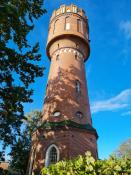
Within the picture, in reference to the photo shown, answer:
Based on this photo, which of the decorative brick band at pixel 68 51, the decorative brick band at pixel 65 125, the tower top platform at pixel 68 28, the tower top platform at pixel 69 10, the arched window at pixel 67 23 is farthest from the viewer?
the tower top platform at pixel 69 10

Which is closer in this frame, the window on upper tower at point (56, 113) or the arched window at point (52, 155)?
the arched window at point (52, 155)

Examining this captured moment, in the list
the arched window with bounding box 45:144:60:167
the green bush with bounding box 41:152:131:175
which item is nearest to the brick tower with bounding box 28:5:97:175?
the arched window with bounding box 45:144:60:167

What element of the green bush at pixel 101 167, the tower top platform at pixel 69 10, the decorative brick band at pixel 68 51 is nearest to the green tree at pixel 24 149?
the decorative brick band at pixel 68 51

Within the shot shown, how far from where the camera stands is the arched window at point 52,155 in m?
16.6

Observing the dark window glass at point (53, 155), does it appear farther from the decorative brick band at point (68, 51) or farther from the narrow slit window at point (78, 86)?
the decorative brick band at point (68, 51)

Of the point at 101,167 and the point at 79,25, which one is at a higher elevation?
the point at 79,25

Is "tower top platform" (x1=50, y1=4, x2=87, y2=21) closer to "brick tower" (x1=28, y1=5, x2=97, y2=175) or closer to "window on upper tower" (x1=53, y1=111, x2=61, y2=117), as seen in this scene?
"brick tower" (x1=28, y1=5, x2=97, y2=175)

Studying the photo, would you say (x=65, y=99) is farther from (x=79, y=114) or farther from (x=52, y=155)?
(x=52, y=155)

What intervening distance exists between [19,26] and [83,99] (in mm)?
10112

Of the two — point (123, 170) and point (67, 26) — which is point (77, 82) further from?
point (123, 170)

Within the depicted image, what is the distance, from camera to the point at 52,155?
16.8m

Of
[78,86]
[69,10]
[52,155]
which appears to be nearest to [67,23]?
[69,10]

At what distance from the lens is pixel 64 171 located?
8.40m

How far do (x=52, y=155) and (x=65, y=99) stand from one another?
5.11 m
